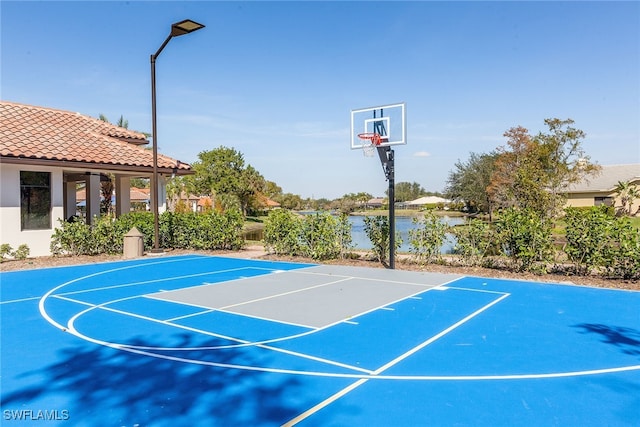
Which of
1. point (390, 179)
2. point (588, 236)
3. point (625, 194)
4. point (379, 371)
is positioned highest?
point (625, 194)

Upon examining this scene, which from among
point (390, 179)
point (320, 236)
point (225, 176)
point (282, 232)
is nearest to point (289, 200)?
point (225, 176)

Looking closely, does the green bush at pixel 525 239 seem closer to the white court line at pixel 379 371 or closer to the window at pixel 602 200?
the white court line at pixel 379 371

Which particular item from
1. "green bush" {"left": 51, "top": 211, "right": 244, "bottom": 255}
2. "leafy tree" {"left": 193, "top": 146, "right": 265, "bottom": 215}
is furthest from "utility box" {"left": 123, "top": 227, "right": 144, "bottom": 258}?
"leafy tree" {"left": 193, "top": 146, "right": 265, "bottom": 215}

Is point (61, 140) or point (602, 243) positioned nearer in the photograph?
point (602, 243)

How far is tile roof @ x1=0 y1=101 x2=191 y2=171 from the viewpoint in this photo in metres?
14.6

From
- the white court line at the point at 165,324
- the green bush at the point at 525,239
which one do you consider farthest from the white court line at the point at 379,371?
the green bush at the point at 525,239

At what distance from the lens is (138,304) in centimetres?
810

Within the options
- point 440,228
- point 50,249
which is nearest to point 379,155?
point 440,228

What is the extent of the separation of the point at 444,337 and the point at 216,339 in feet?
10.3

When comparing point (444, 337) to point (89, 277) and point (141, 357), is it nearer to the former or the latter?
point (141, 357)

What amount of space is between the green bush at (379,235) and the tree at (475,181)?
25.9m

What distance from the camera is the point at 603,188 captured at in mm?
40500

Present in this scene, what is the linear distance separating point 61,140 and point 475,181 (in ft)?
113

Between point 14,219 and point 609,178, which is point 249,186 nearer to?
point 609,178
